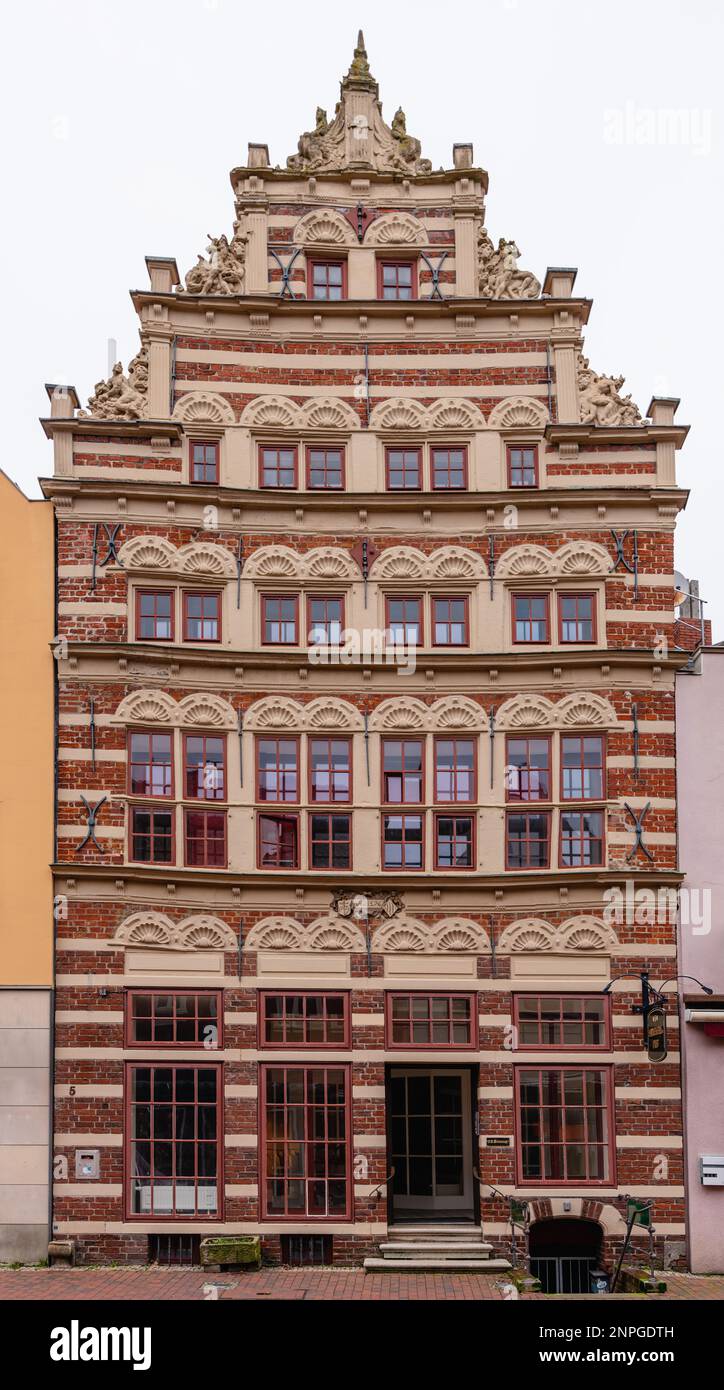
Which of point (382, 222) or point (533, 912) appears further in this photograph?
point (382, 222)

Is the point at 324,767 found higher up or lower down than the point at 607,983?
higher up

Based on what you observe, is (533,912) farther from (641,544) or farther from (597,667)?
(641,544)

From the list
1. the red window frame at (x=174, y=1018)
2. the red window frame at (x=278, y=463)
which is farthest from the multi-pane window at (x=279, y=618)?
the red window frame at (x=174, y=1018)

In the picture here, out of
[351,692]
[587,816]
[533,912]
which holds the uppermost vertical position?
[351,692]

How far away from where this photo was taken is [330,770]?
23828 millimetres

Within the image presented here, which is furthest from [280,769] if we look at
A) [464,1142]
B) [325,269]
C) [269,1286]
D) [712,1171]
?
[712,1171]

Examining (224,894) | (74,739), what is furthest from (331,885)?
(74,739)

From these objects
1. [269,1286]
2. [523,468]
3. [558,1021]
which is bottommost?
[269,1286]

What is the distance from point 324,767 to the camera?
2383 centimetres

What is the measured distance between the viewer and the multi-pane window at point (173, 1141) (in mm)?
22547

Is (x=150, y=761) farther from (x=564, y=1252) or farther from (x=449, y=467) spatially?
(x=564, y=1252)

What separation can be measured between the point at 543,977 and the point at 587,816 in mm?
2623

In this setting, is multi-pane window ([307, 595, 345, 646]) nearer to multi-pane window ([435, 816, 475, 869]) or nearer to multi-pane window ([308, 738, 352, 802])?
multi-pane window ([308, 738, 352, 802])

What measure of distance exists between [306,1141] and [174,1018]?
2760mm
